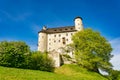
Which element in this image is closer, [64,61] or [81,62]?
[81,62]

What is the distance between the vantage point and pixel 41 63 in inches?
2295

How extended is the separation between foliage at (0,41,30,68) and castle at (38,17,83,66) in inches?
1035

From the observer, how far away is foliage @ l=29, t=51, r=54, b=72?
56569mm

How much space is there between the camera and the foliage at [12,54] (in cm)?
5347

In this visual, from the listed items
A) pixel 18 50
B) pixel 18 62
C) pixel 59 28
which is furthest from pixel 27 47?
pixel 59 28

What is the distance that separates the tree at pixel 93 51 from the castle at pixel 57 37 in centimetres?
1951

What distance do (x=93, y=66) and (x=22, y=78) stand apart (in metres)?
36.9

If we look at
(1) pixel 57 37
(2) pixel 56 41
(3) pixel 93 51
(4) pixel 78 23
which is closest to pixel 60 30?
(1) pixel 57 37

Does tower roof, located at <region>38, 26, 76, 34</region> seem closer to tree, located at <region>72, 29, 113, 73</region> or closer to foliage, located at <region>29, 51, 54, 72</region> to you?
tree, located at <region>72, 29, 113, 73</region>

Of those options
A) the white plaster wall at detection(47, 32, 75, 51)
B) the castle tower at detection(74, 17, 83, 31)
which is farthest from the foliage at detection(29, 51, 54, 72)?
the castle tower at detection(74, 17, 83, 31)

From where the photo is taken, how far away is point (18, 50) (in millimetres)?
57719

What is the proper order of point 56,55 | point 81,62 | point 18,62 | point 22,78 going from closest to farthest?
point 22,78 → point 18,62 → point 81,62 → point 56,55

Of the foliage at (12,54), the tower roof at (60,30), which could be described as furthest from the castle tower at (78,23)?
the foliage at (12,54)

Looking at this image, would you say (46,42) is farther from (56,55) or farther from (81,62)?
(81,62)
